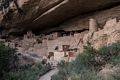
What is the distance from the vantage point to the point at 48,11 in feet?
48.5

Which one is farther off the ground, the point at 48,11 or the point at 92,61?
the point at 48,11

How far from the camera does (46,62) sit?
44.3 ft

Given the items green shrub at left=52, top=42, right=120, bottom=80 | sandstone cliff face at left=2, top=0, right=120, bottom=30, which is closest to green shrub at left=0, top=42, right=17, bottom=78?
sandstone cliff face at left=2, top=0, right=120, bottom=30

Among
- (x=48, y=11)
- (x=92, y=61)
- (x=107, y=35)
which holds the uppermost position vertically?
(x=48, y=11)

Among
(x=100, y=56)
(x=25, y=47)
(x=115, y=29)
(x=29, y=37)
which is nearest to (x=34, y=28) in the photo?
(x=29, y=37)

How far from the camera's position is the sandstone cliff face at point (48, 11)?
14.0 m

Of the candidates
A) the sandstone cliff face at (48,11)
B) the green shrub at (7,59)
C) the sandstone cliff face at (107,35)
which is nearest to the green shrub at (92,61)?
the sandstone cliff face at (107,35)

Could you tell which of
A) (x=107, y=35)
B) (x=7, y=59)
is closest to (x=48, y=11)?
(x=7, y=59)

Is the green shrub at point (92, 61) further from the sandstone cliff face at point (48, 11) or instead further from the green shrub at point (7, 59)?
→ the sandstone cliff face at point (48, 11)

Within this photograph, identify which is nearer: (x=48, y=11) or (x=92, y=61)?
(x=92, y=61)

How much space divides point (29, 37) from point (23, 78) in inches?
A: 284

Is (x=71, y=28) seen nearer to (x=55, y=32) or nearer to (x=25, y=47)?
(x=55, y=32)

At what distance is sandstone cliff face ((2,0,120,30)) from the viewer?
1398cm

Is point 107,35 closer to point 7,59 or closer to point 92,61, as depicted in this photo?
point 92,61
